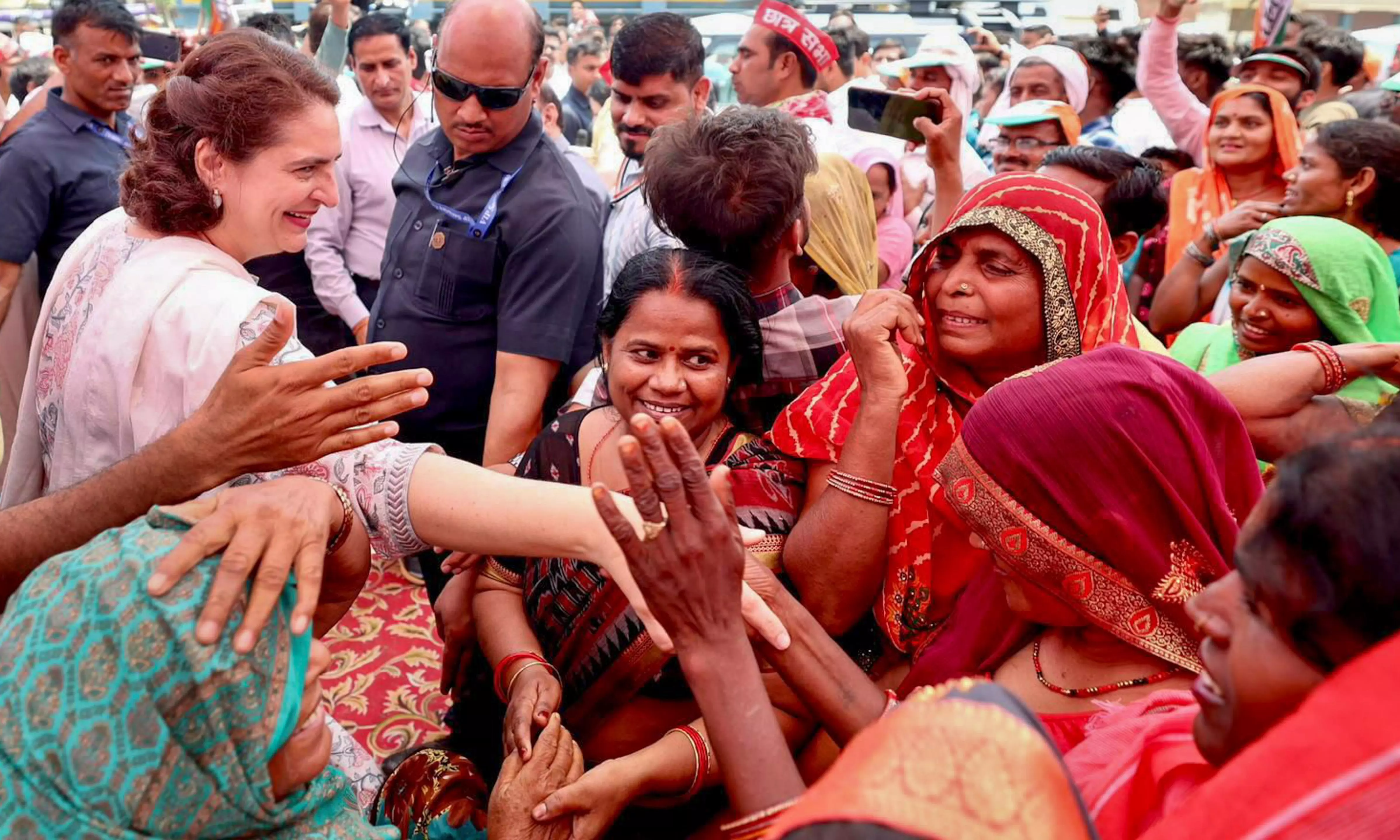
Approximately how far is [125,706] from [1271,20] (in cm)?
631

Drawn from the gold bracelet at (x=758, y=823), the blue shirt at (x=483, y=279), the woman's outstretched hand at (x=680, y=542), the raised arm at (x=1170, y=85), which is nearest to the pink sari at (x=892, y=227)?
the blue shirt at (x=483, y=279)

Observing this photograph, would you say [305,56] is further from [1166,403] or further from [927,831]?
[927,831]

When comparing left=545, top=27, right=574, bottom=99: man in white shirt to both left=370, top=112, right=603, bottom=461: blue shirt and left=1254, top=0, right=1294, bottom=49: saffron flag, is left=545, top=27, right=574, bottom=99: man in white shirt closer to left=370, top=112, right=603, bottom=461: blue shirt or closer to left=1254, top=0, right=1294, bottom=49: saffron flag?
left=1254, top=0, right=1294, bottom=49: saffron flag

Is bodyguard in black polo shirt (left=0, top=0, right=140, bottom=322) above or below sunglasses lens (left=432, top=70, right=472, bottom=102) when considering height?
below

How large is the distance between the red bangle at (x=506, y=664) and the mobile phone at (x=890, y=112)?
2.18 m

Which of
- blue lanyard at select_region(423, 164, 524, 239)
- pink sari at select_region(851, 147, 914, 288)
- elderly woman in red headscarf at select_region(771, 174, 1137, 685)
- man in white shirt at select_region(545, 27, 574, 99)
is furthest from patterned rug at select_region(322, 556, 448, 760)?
man in white shirt at select_region(545, 27, 574, 99)

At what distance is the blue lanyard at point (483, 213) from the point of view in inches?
126

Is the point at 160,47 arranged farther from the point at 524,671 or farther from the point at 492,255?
the point at 524,671

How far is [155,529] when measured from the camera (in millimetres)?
1424

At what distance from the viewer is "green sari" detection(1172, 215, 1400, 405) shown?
2.67m

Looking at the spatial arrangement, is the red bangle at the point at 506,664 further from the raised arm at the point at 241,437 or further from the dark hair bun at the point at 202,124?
the dark hair bun at the point at 202,124

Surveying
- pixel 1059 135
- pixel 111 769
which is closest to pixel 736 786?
pixel 111 769

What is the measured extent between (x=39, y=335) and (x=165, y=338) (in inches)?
16.7

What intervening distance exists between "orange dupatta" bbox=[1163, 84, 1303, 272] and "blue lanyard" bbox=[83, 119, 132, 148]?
4.27 metres
